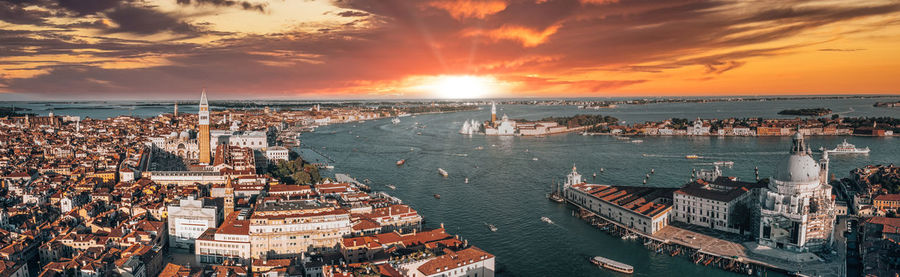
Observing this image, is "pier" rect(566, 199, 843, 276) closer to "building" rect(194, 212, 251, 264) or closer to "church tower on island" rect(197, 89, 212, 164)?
"building" rect(194, 212, 251, 264)

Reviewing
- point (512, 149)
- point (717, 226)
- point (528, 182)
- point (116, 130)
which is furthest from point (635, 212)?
point (116, 130)

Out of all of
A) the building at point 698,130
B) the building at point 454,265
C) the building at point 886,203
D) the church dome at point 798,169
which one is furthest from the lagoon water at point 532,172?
the building at point 886,203

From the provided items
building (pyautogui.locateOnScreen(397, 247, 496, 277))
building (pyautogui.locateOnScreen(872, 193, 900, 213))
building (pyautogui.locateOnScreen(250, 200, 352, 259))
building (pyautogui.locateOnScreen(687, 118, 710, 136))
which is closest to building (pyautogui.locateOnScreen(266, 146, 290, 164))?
building (pyautogui.locateOnScreen(250, 200, 352, 259))

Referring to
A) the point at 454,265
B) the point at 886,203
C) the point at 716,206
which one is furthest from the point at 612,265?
the point at 886,203

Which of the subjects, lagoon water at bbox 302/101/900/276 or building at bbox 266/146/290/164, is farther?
building at bbox 266/146/290/164

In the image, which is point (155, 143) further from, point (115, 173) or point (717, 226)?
point (717, 226)

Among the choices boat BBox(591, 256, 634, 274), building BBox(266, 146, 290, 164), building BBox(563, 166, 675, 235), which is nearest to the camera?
boat BBox(591, 256, 634, 274)

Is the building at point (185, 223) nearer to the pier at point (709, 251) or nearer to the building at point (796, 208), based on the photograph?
the pier at point (709, 251)
